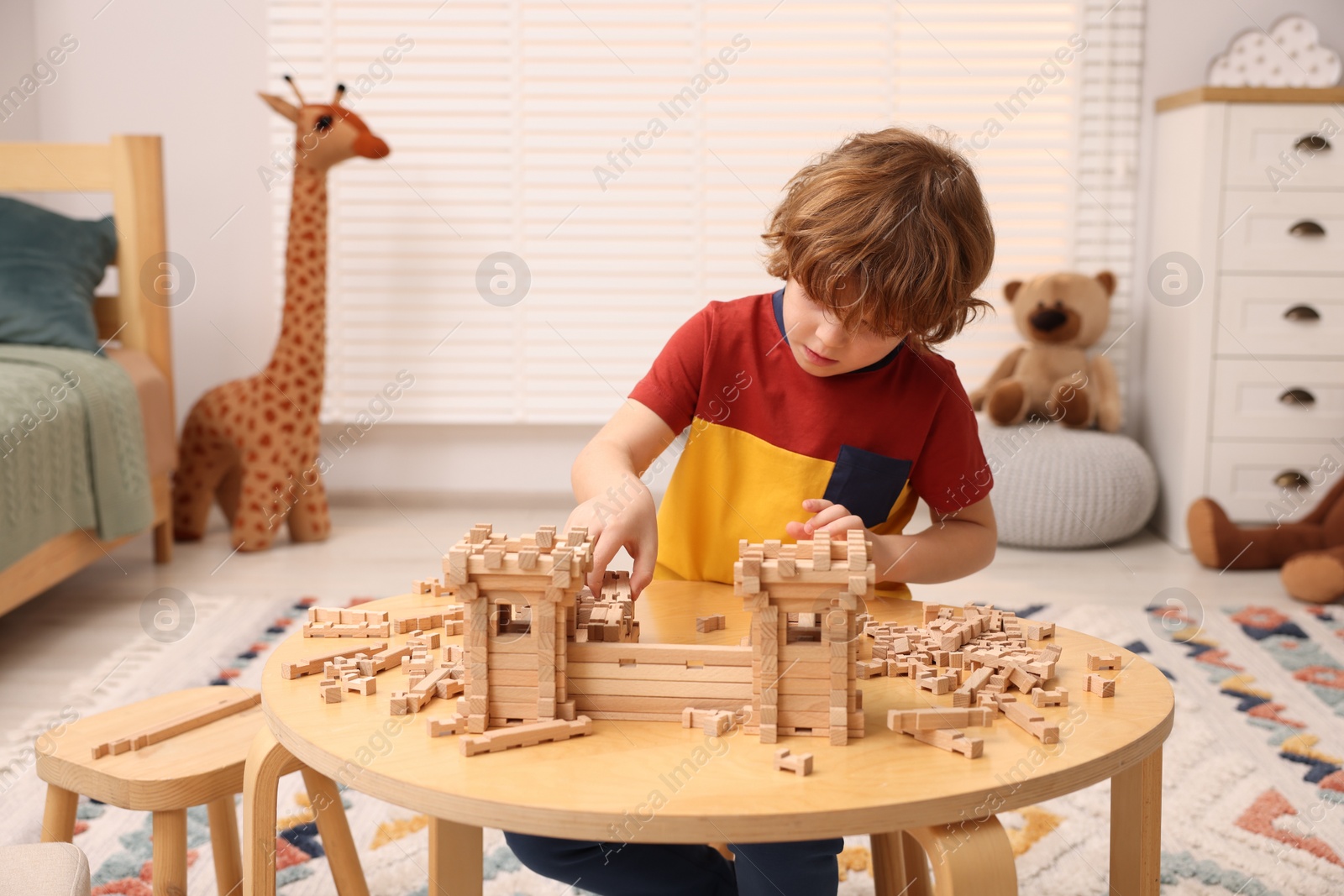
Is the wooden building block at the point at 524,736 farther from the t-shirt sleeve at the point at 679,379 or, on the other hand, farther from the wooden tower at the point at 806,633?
the t-shirt sleeve at the point at 679,379

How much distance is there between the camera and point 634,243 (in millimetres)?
3506

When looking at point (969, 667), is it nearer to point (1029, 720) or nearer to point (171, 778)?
point (1029, 720)

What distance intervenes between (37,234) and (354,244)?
2.92ft

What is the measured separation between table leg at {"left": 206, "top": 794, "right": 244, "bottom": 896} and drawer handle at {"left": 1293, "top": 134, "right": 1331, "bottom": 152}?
2896 millimetres

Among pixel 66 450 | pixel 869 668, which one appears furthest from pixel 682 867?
pixel 66 450

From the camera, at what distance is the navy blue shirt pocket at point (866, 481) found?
1.28 m

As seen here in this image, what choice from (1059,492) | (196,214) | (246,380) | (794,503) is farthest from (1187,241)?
(196,214)

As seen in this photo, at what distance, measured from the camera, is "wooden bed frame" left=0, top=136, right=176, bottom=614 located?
2.92 m

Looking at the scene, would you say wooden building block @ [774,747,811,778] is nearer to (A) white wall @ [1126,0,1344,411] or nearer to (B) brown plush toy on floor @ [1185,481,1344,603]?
(B) brown plush toy on floor @ [1185,481,1344,603]

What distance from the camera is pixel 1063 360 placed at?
333 cm

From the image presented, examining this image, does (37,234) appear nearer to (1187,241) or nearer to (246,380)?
(246,380)

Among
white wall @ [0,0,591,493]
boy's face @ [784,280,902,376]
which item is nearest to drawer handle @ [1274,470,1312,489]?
boy's face @ [784,280,902,376]

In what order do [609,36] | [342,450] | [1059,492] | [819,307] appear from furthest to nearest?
1. [342,450]
2. [609,36]
3. [1059,492]
4. [819,307]

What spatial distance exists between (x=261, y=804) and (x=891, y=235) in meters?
0.71
